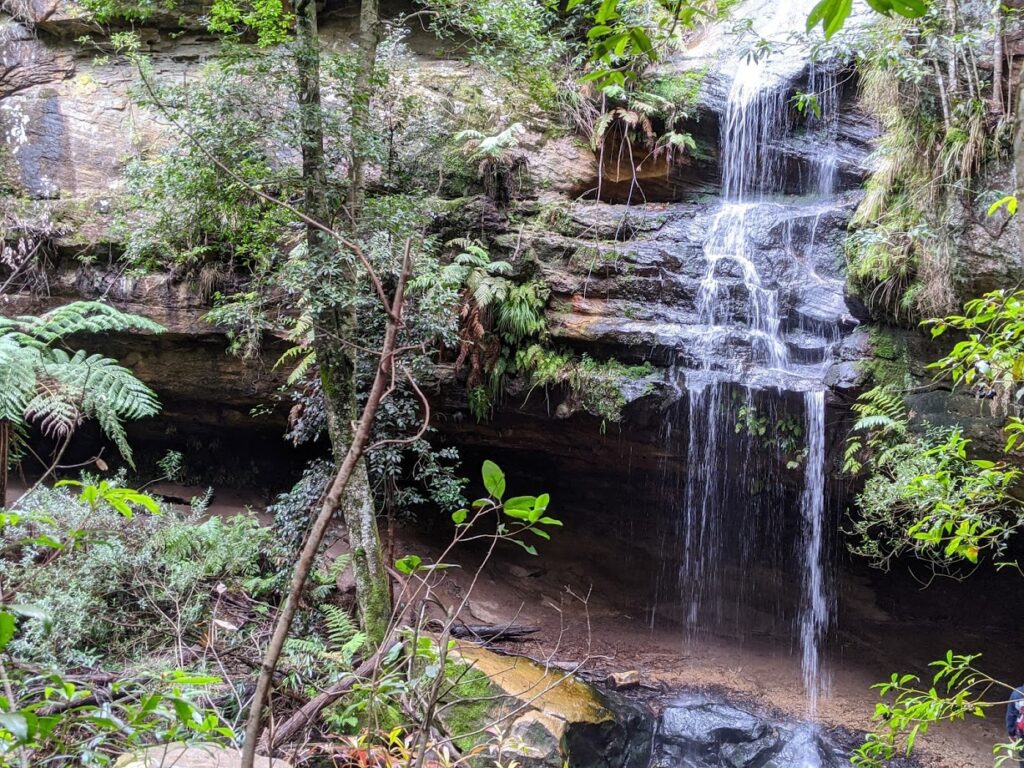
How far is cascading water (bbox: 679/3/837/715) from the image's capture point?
656 centimetres

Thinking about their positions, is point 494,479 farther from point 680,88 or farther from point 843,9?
point 680,88

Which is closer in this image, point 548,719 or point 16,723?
point 16,723

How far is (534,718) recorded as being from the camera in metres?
4.72

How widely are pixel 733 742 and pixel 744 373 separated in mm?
3589

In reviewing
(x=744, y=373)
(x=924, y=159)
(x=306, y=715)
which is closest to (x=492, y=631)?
(x=306, y=715)

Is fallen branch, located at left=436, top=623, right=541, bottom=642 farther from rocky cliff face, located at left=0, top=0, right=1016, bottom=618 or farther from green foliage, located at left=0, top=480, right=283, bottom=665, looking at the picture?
green foliage, located at left=0, top=480, right=283, bottom=665

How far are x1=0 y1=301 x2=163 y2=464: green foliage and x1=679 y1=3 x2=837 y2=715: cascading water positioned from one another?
17.0 feet

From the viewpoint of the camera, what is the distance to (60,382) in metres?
3.29

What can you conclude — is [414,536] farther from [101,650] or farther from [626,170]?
[626,170]

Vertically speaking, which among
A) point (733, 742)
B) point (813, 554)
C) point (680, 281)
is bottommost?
point (733, 742)

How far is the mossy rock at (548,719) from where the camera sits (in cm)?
450

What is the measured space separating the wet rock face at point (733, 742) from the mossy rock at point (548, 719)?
23 centimetres

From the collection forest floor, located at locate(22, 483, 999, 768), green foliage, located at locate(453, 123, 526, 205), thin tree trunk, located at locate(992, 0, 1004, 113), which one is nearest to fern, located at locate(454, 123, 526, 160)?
green foliage, located at locate(453, 123, 526, 205)

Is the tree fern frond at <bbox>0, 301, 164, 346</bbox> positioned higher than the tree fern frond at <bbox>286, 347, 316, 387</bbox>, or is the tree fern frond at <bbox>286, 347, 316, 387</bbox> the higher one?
the tree fern frond at <bbox>0, 301, 164, 346</bbox>
